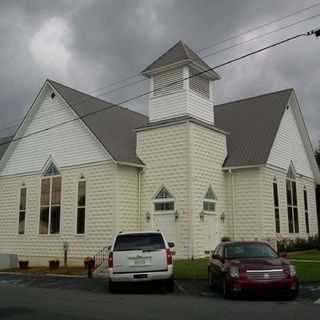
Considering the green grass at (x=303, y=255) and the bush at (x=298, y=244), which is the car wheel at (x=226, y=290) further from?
the bush at (x=298, y=244)

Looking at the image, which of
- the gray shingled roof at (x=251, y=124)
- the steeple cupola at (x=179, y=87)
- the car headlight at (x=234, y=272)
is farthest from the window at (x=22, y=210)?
the car headlight at (x=234, y=272)

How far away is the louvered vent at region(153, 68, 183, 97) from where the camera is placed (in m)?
27.3

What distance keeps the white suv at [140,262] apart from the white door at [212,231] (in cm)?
1092

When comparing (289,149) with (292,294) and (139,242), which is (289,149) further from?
(292,294)

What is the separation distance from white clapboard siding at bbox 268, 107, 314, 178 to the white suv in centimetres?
1469

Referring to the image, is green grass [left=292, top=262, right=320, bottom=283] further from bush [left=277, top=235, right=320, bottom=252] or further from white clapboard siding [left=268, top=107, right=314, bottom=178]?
white clapboard siding [left=268, top=107, right=314, bottom=178]

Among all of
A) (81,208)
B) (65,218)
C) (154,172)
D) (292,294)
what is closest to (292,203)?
(154,172)

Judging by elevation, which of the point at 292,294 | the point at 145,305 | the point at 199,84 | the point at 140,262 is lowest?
the point at 145,305

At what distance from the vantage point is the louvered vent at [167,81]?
27.3 metres

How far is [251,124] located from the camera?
30844 mm

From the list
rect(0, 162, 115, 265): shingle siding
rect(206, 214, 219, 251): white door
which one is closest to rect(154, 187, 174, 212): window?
rect(206, 214, 219, 251): white door

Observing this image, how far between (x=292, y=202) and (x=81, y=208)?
Result: 13700mm

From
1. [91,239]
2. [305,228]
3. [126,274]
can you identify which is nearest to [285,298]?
[126,274]

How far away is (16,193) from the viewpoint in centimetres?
3081
